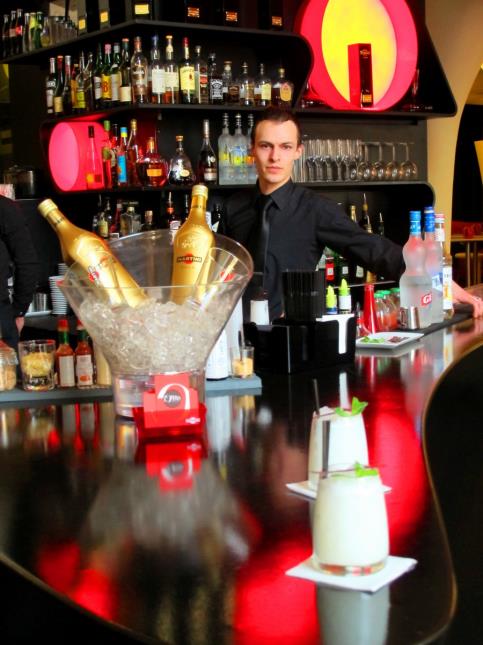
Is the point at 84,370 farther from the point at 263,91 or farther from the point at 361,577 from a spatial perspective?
the point at 263,91

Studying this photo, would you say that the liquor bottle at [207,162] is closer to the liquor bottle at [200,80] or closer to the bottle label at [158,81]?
the liquor bottle at [200,80]

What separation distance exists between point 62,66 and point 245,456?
167 inches

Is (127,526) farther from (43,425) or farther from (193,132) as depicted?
(193,132)

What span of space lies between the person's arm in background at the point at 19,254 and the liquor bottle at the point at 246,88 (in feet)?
4.85

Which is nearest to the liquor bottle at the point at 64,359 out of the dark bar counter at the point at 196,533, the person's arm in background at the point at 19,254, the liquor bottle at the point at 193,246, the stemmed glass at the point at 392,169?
the dark bar counter at the point at 196,533

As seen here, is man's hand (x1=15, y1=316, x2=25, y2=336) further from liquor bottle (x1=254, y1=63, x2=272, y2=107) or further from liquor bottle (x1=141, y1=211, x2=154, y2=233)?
liquor bottle (x1=254, y1=63, x2=272, y2=107)

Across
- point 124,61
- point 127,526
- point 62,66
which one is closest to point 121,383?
point 127,526

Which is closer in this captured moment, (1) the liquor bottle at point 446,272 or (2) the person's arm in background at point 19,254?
(1) the liquor bottle at point 446,272

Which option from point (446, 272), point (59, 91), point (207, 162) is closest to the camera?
point (446, 272)

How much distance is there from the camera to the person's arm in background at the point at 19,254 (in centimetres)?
470

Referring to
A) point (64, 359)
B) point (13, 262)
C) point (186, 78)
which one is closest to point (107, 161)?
point (186, 78)

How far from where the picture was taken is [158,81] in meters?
5.13

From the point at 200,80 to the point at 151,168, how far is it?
0.55 meters

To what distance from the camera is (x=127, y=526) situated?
4.67 feet
